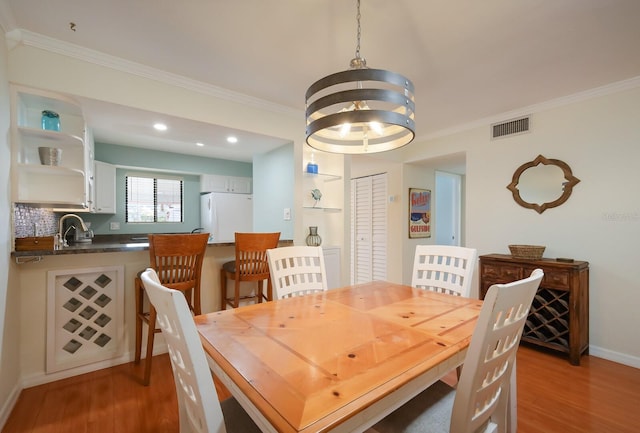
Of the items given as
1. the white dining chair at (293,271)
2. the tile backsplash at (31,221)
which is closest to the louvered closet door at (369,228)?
the white dining chair at (293,271)

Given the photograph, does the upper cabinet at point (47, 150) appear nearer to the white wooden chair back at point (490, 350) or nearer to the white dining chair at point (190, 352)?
the white dining chair at point (190, 352)

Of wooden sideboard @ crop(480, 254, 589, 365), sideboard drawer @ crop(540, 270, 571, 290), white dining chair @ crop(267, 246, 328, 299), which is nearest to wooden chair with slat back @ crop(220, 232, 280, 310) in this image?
white dining chair @ crop(267, 246, 328, 299)

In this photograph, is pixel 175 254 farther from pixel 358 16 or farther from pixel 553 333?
pixel 553 333

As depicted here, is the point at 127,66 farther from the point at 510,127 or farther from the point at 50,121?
the point at 510,127

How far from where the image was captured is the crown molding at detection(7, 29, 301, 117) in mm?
1841

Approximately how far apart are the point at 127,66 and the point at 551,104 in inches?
149

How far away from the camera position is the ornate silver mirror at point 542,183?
2.76 meters

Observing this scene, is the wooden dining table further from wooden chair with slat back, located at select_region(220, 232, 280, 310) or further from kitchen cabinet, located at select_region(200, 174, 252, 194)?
kitchen cabinet, located at select_region(200, 174, 252, 194)

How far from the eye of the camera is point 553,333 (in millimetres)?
2545

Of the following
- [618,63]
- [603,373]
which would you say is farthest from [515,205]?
[603,373]

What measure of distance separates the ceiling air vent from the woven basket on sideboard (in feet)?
4.08

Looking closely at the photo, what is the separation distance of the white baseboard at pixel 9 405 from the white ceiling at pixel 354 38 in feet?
6.64

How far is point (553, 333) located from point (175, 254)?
3.24m

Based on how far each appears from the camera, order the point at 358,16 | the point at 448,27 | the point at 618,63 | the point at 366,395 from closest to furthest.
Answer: the point at 366,395, the point at 358,16, the point at 448,27, the point at 618,63
